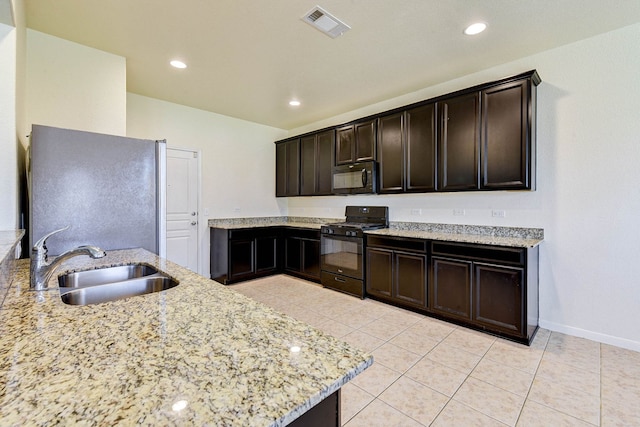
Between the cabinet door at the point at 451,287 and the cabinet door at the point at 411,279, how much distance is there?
0.11 m

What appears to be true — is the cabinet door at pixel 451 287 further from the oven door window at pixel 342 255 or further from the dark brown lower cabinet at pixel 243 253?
the dark brown lower cabinet at pixel 243 253

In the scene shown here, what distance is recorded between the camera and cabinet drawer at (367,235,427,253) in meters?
3.22

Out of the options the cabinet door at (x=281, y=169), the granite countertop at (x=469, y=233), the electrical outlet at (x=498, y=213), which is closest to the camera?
the granite countertop at (x=469, y=233)

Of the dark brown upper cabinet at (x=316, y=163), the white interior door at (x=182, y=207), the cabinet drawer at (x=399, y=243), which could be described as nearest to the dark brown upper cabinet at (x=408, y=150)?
the cabinet drawer at (x=399, y=243)

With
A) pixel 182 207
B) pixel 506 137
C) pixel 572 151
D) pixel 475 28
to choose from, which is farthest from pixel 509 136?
pixel 182 207

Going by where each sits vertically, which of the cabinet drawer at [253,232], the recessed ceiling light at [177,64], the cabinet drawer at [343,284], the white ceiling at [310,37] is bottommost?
the cabinet drawer at [343,284]

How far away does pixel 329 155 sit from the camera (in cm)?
458

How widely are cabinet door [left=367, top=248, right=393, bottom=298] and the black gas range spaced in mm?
112

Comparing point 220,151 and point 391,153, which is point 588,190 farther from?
point 220,151

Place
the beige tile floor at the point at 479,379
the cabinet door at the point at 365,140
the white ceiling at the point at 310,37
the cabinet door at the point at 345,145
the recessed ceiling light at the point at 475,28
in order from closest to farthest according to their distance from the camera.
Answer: the beige tile floor at the point at 479,379, the white ceiling at the point at 310,37, the recessed ceiling light at the point at 475,28, the cabinet door at the point at 365,140, the cabinet door at the point at 345,145

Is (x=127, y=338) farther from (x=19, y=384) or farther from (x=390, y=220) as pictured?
(x=390, y=220)

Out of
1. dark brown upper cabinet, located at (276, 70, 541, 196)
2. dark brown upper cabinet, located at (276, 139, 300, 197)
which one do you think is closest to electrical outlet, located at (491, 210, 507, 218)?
dark brown upper cabinet, located at (276, 70, 541, 196)

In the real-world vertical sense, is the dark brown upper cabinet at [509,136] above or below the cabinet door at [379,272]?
above

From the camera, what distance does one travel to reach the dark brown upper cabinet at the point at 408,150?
3.37 m
